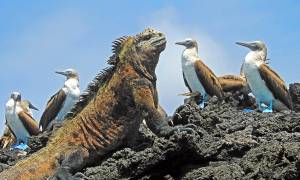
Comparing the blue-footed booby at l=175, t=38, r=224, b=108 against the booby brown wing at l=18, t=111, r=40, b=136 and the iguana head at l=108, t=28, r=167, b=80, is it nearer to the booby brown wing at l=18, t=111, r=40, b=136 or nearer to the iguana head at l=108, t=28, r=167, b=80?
the booby brown wing at l=18, t=111, r=40, b=136

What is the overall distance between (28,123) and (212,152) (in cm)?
1069

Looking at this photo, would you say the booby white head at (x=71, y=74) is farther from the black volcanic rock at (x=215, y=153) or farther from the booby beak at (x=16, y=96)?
the black volcanic rock at (x=215, y=153)

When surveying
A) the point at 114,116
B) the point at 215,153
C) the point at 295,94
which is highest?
the point at 114,116

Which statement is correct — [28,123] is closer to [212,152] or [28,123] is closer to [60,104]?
[60,104]

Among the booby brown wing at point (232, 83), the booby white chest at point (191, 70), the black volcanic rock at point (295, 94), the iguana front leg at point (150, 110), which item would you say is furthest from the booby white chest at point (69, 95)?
the iguana front leg at point (150, 110)

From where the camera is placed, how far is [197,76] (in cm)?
1986

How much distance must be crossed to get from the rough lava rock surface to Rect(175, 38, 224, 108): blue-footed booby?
6473mm

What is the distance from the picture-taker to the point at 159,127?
1164cm

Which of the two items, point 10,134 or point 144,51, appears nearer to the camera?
point 144,51

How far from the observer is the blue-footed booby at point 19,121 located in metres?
21.3

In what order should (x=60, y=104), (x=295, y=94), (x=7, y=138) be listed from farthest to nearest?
(x=7, y=138)
(x=60, y=104)
(x=295, y=94)

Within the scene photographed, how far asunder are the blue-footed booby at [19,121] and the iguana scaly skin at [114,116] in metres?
8.99

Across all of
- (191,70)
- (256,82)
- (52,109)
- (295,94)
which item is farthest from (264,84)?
(52,109)

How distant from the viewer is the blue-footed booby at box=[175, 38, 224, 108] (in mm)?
19547
